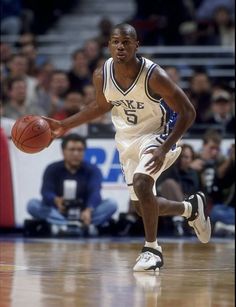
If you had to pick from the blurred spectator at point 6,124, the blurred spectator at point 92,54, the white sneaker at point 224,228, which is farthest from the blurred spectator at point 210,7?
the white sneaker at point 224,228

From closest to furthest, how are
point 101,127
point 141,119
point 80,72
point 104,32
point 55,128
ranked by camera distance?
point 141,119 → point 55,128 → point 101,127 → point 80,72 → point 104,32

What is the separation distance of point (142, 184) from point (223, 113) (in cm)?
575

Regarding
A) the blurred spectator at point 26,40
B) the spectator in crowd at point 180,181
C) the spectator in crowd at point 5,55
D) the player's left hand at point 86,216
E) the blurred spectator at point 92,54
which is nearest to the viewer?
the player's left hand at point 86,216

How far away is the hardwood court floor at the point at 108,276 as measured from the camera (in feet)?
20.4

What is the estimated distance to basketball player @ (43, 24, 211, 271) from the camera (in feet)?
25.3

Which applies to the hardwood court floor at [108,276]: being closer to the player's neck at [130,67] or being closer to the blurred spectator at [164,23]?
the player's neck at [130,67]

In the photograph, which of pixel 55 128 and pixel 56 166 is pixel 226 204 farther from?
pixel 55 128

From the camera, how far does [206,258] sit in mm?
9078

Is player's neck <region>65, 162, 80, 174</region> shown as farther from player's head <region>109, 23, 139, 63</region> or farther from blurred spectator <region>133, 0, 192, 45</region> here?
blurred spectator <region>133, 0, 192, 45</region>

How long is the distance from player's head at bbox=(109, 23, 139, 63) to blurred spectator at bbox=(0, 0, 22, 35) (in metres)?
8.12

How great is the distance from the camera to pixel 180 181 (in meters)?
11.8

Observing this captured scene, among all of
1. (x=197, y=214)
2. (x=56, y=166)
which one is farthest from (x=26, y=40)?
(x=197, y=214)

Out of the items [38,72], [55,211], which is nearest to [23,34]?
[38,72]

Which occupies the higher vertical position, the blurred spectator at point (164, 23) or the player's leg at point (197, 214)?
the blurred spectator at point (164, 23)
